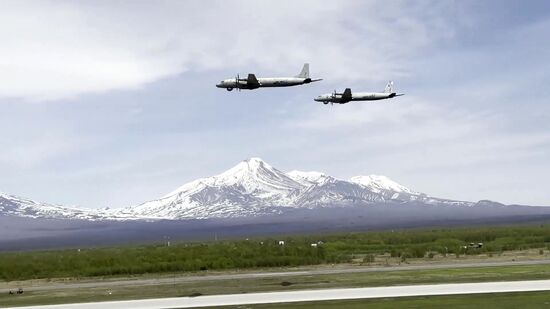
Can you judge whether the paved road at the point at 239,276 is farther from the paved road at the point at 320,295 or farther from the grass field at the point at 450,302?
the grass field at the point at 450,302

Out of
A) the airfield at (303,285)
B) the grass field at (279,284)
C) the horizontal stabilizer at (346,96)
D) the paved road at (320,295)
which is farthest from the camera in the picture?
the horizontal stabilizer at (346,96)

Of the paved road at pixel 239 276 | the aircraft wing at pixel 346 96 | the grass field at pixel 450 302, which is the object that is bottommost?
the grass field at pixel 450 302

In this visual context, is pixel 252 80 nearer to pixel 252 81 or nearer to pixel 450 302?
pixel 252 81

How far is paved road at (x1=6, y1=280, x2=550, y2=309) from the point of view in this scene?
1826 inches

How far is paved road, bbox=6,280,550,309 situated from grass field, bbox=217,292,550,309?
5.97 feet

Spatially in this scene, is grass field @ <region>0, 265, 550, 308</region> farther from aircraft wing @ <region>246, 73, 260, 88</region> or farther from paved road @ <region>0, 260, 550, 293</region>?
aircraft wing @ <region>246, 73, 260, 88</region>

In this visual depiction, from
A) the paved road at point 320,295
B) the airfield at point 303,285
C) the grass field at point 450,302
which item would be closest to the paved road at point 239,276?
the airfield at point 303,285

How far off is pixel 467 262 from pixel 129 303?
38622 mm

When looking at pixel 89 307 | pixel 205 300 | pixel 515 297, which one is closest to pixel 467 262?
pixel 515 297

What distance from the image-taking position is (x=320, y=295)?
48375mm

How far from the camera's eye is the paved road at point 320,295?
4638cm

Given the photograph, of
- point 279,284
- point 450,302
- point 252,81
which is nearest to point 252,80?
point 252,81

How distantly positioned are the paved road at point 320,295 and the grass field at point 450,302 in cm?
182

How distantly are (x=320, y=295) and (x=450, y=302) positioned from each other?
31.2 ft
